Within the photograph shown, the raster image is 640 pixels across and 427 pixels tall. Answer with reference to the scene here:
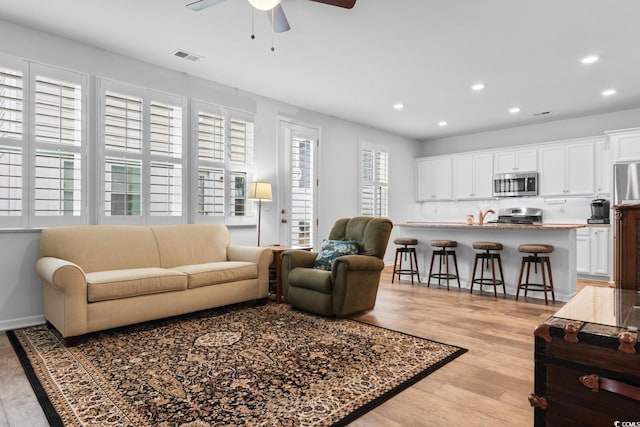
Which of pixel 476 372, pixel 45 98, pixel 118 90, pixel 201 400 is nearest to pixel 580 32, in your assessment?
pixel 476 372

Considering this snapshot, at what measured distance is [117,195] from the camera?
411 centimetres

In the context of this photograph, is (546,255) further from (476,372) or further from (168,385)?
(168,385)

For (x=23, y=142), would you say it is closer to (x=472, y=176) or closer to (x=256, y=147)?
(x=256, y=147)

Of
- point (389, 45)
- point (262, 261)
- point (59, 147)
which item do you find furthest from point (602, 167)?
point (59, 147)

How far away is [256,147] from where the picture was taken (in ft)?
17.8

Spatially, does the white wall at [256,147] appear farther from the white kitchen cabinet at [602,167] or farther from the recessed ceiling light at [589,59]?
the recessed ceiling light at [589,59]

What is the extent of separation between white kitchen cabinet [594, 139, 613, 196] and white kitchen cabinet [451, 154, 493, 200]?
172cm

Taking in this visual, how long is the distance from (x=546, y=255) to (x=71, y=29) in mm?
5821

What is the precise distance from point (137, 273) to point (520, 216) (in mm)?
6625

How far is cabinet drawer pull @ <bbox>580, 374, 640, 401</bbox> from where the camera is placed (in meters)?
1.21

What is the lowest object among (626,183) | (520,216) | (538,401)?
(538,401)

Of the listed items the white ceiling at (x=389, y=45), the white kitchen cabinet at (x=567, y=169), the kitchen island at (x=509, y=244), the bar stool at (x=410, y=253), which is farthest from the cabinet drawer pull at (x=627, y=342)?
the white kitchen cabinet at (x=567, y=169)

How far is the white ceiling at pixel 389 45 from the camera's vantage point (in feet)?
10.6

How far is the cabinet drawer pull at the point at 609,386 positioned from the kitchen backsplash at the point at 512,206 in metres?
6.38
